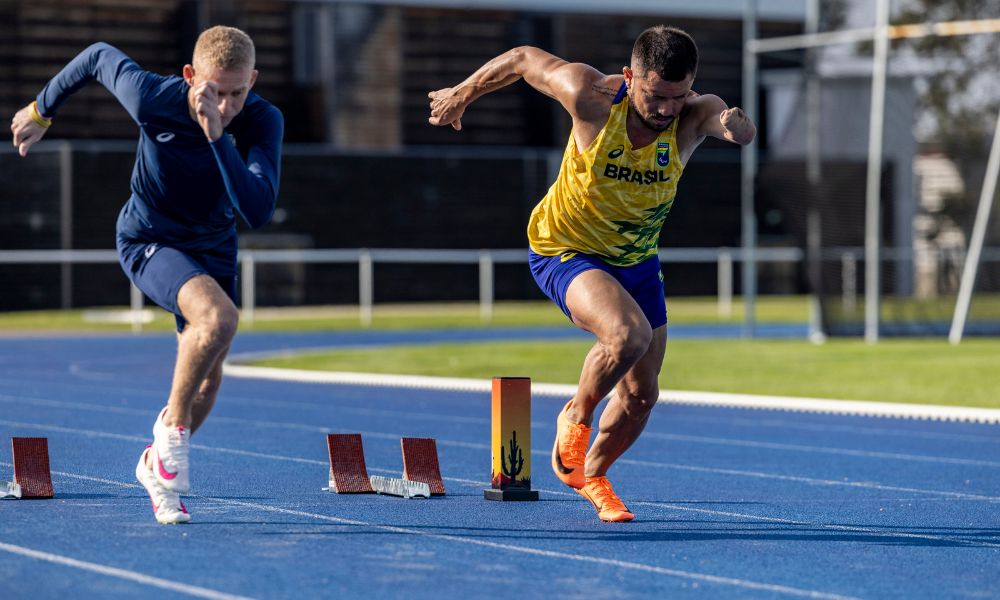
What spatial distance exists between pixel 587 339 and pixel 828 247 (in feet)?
12.2

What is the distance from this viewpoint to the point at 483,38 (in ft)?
137

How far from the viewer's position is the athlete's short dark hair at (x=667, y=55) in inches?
292

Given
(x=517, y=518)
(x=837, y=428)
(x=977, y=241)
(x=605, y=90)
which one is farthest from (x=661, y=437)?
(x=977, y=241)

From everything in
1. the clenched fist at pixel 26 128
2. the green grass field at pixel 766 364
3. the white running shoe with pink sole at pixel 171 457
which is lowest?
the green grass field at pixel 766 364

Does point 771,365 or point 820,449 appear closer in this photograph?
point 820,449

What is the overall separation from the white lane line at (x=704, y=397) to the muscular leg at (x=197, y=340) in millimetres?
8441

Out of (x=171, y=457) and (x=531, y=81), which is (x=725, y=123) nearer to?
(x=531, y=81)

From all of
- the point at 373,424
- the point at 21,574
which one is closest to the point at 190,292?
the point at 21,574

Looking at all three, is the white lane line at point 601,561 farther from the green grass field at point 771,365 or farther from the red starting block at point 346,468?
the green grass field at point 771,365

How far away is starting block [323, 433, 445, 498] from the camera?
905cm

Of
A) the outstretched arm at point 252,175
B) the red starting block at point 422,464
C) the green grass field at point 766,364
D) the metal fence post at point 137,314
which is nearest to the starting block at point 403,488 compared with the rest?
the red starting block at point 422,464

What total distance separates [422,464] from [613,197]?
213cm

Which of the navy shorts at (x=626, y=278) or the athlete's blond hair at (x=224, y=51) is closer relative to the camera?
the athlete's blond hair at (x=224, y=51)

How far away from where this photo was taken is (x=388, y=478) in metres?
9.27
